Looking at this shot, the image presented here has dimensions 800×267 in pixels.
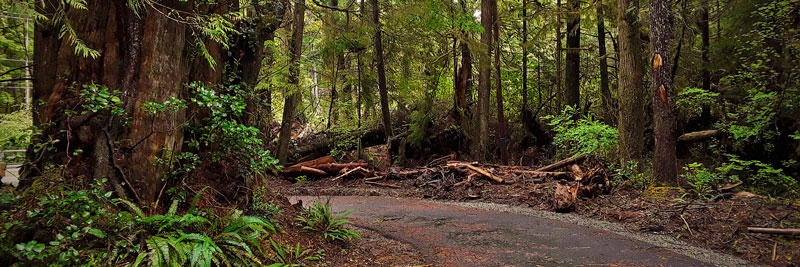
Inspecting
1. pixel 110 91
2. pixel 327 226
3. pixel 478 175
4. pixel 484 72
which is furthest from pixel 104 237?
pixel 484 72

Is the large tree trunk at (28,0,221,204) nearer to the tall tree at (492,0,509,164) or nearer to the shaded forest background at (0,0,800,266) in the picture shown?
the shaded forest background at (0,0,800,266)

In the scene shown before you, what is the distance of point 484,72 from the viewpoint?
14156 mm

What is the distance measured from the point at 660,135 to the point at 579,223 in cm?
347

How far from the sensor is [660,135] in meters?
9.12

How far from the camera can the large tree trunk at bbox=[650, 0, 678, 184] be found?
891 centimetres

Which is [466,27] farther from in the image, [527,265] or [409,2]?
[527,265]

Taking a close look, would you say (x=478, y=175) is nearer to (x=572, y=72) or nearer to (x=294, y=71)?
(x=294, y=71)

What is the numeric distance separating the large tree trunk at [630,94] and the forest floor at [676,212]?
6.48ft

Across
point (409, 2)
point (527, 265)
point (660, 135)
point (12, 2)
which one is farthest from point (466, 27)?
point (12, 2)

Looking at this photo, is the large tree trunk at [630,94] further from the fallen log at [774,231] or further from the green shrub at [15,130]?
the green shrub at [15,130]

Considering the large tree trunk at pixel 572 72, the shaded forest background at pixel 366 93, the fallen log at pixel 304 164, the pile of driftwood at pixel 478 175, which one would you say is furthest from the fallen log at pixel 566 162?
the fallen log at pixel 304 164

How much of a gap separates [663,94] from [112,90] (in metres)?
9.86

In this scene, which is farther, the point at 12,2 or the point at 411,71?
the point at 411,71

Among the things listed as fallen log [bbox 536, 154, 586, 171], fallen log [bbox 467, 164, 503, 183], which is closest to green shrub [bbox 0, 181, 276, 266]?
fallen log [bbox 467, 164, 503, 183]
